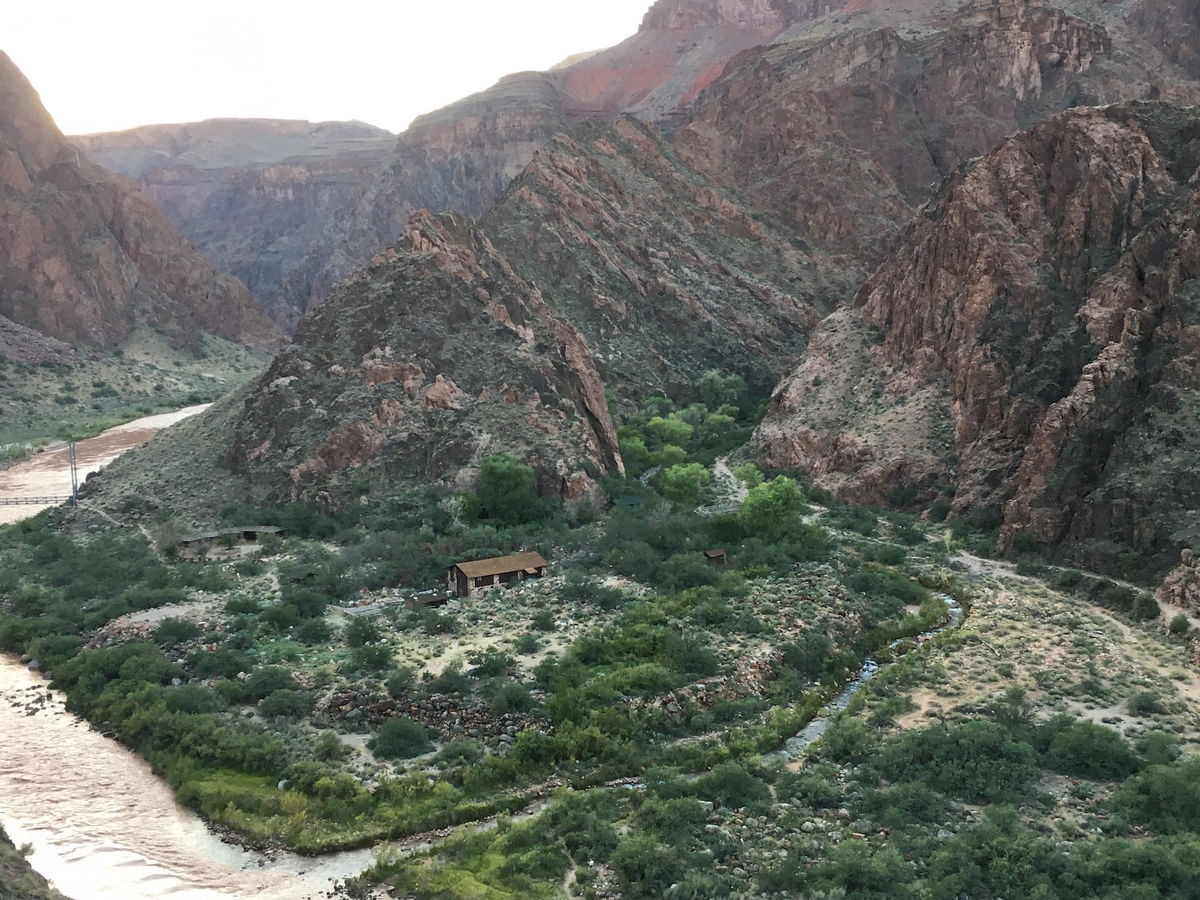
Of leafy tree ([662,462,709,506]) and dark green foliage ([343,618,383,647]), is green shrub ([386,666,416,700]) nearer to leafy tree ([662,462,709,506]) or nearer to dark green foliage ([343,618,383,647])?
dark green foliage ([343,618,383,647])

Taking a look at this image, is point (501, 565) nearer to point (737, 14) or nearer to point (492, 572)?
point (492, 572)

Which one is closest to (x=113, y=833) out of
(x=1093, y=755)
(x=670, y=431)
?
(x=1093, y=755)

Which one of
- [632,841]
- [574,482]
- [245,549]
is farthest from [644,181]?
[632,841]

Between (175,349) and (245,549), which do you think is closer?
(245,549)

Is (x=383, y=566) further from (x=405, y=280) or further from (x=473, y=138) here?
(x=473, y=138)

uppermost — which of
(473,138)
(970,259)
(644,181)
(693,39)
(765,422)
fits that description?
(693,39)

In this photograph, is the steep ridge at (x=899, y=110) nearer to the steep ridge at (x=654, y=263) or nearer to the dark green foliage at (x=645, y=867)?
the steep ridge at (x=654, y=263)
